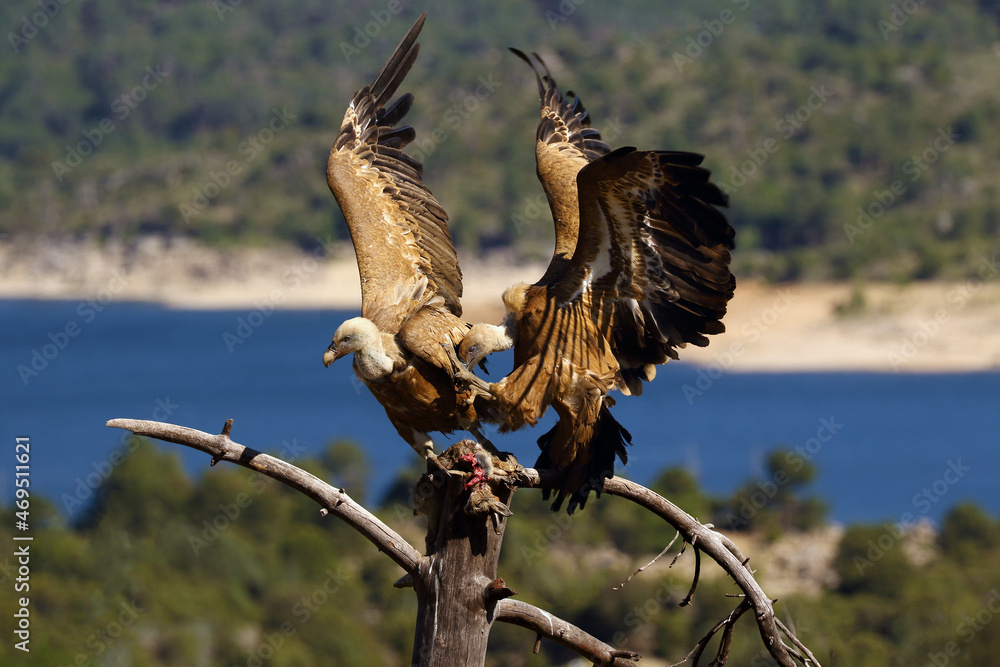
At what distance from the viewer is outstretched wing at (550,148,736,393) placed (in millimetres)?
6824

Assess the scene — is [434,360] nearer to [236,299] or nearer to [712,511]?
[712,511]

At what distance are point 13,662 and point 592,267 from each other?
14162 millimetres

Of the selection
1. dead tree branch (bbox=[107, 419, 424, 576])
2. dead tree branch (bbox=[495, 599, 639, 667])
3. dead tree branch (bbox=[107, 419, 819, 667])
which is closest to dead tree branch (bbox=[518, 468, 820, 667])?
dead tree branch (bbox=[107, 419, 819, 667])

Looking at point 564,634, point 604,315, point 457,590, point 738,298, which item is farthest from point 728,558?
point 738,298

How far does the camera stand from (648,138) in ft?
229

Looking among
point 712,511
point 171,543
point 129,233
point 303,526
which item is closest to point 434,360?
point 171,543

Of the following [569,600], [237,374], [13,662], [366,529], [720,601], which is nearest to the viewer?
[366,529]

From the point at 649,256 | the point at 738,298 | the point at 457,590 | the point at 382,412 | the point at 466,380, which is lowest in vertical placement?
the point at 457,590

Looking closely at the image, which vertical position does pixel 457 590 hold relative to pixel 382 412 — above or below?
below

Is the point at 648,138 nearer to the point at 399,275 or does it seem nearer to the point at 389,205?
the point at 389,205

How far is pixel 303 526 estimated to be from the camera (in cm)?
2939

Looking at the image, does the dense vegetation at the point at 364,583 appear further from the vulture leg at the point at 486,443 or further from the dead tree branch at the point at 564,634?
the dead tree branch at the point at 564,634

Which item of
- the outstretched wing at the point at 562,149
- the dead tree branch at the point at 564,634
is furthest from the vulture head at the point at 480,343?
the dead tree branch at the point at 564,634

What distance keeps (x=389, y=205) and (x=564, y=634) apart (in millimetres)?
3739
